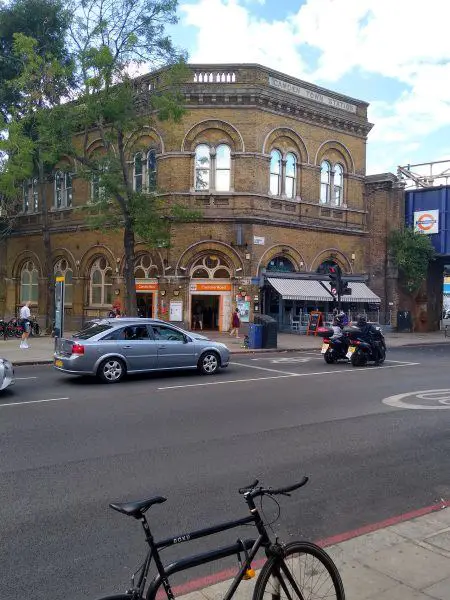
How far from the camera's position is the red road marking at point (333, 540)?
394 centimetres

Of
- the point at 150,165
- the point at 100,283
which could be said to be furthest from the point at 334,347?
the point at 100,283

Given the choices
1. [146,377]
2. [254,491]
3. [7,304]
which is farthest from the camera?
[7,304]

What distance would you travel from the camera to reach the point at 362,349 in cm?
1691

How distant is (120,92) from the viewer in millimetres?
20203

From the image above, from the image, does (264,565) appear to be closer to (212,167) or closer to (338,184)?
(212,167)

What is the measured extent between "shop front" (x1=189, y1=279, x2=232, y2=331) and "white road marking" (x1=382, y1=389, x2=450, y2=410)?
1559 centimetres

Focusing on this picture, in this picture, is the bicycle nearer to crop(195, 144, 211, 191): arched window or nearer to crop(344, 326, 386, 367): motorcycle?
crop(344, 326, 386, 367): motorcycle

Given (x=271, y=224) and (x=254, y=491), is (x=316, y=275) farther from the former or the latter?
(x=254, y=491)

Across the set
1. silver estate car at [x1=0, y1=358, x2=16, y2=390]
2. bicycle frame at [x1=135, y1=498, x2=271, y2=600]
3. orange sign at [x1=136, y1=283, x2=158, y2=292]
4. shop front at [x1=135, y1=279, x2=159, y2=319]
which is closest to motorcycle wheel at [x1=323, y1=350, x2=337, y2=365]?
silver estate car at [x1=0, y1=358, x2=16, y2=390]

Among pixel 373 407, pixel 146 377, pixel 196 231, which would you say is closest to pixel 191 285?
pixel 196 231

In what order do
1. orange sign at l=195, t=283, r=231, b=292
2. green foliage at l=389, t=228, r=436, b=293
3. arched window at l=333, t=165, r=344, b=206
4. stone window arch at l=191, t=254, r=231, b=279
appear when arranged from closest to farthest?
orange sign at l=195, t=283, r=231, b=292
stone window arch at l=191, t=254, r=231, b=279
arched window at l=333, t=165, r=344, b=206
green foliage at l=389, t=228, r=436, b=293

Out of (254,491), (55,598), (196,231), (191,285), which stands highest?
(196,231)

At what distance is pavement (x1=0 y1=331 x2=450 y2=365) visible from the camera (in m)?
18.0

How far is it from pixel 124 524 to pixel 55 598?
1273 millimetres
